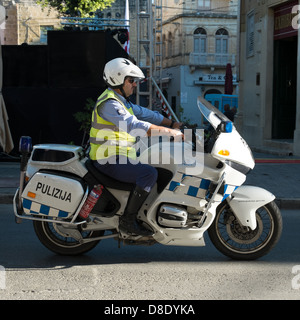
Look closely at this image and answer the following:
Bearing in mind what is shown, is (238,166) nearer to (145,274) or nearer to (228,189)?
(228,189)

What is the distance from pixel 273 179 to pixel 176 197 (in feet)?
19.3

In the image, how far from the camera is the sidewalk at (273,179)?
8.55m

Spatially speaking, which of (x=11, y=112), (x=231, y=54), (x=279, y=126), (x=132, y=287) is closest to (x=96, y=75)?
(x=11, y=112)

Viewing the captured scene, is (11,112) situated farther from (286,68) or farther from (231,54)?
(231,54)

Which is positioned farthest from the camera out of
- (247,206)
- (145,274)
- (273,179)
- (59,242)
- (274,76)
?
(274,76)

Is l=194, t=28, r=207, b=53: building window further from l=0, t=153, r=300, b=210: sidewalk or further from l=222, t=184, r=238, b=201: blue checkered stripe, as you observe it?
l=222, t=184, r=238, b=201: blue checkered stripe

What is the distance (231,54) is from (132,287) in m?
42.8

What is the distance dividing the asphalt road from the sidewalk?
2.63 metres

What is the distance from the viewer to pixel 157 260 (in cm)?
523

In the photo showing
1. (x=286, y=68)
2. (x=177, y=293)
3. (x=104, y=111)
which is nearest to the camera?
(x=177, y=293)

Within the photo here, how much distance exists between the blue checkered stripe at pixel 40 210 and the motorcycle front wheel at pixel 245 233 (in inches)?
52.8

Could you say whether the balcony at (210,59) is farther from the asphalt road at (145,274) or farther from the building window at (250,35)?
the asphalt road at (145,274)

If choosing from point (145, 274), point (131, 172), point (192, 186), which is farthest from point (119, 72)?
point (145, 274)

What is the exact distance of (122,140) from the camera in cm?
485
